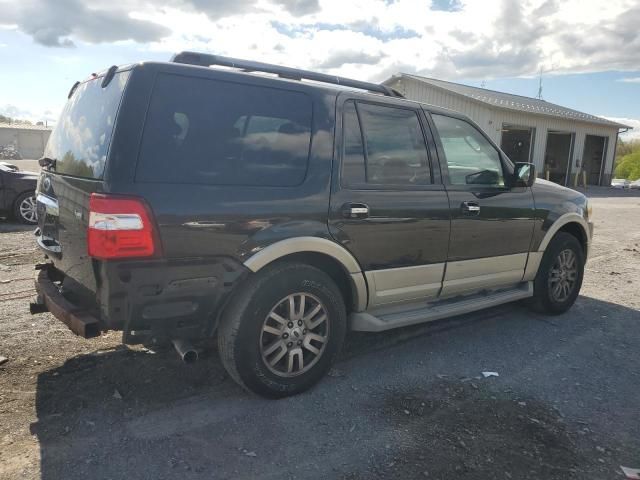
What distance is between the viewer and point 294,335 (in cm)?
334

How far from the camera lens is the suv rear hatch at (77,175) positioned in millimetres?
2854

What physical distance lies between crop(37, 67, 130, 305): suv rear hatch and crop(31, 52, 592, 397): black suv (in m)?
0.02

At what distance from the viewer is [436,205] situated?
3.96 meters

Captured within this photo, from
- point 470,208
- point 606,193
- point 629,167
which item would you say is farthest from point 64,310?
point 629,167

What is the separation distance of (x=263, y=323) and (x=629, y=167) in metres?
48.8

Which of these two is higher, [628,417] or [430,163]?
[430,163]

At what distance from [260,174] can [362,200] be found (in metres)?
0.79

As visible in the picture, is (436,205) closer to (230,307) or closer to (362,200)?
(362,200)

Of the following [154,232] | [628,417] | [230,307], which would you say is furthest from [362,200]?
[628,417]

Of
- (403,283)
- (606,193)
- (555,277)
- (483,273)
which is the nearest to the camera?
(403,283)

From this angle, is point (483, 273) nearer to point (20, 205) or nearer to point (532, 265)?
point (532, 265)

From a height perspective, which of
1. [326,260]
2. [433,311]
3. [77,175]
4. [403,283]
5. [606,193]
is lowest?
[606,193]

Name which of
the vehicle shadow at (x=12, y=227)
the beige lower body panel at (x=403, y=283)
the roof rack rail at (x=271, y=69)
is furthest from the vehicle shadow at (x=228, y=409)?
→ the vehicle shadow at (x=12, y=227)

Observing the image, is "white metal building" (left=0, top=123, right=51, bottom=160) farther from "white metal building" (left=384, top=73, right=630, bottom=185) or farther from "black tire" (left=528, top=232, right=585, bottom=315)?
"black tire" (left=528, top=232, right=585, bottom=315)
